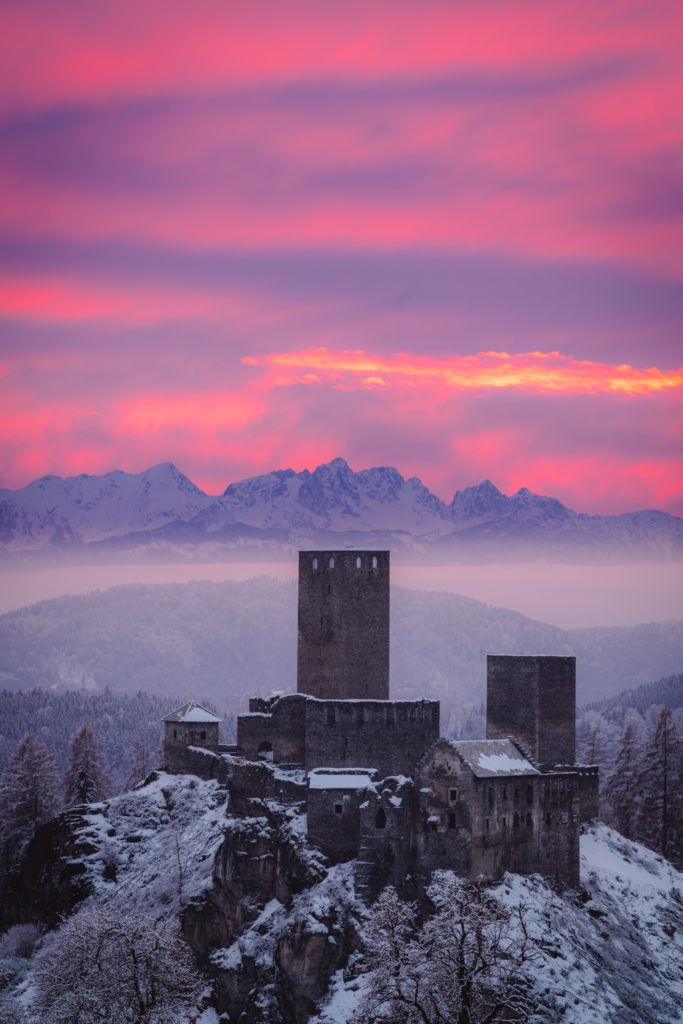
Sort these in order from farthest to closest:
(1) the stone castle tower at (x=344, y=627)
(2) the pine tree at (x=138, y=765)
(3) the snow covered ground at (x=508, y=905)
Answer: (2) the pine tree at (x=138, y=765), (1) the stone castle tower at (x=344, y=627), (3) the snow covered ground at (x=508, y=905)

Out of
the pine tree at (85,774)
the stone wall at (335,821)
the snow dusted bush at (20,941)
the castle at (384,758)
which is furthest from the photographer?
the pine tree at (85,774)

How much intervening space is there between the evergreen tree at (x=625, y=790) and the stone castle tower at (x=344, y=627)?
33.1m

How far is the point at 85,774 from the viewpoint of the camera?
403ft

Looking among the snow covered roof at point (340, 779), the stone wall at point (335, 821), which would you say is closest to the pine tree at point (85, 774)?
the snow covered roof at point (340, 779)

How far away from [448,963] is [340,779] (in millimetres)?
18872

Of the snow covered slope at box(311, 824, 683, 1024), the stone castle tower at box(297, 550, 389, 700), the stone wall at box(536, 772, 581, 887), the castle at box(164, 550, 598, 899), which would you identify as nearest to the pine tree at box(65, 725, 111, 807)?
the castle at box(164, 550, 598, 899)

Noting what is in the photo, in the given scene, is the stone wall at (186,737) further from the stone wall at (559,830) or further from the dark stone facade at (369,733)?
the stone wall at (559,830)

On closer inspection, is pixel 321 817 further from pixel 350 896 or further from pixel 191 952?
pixel 191 952

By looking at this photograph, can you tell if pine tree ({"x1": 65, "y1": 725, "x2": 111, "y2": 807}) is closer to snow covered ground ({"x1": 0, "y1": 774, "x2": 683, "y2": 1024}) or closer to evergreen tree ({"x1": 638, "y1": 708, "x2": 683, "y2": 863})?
snow covered ground ({"x1": 0, "y1": 774, "x2": 683, "y2": 1024})

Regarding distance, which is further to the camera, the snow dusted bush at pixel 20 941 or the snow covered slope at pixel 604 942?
the snow dusted bush at pixel 20 941

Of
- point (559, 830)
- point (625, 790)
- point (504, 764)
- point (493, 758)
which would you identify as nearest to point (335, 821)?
point (493, 758)

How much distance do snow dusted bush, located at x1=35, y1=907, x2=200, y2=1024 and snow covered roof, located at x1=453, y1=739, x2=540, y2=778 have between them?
19.2 metres

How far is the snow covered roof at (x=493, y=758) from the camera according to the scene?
274ft

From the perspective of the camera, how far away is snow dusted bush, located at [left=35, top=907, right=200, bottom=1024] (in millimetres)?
71562
